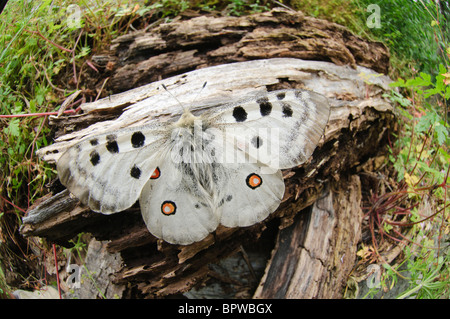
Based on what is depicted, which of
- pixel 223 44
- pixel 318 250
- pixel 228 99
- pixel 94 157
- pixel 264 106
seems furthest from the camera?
pixel 223 44

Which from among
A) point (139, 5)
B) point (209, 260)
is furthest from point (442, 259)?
point (139, 5)

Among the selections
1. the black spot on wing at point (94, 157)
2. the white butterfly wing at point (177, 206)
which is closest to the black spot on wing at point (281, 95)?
the white butterfly wing at point (177, 206)

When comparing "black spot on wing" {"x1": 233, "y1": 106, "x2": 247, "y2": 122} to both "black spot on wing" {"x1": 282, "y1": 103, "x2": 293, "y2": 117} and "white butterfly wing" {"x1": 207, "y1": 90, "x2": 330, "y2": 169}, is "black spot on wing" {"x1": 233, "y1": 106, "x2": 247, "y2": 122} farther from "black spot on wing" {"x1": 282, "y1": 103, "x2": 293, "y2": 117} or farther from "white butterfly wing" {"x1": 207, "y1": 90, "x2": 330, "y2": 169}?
"black spot on wing" {"x1": 282, "y1": 103, "x2": 293, "y2": 117}

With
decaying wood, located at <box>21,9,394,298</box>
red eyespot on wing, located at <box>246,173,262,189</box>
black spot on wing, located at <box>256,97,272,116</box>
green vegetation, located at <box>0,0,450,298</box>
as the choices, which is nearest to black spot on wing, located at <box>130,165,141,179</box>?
decaying wood, located at <box>21,9,394,298</box>

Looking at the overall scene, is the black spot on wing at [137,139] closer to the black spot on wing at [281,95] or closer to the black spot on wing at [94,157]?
the black spot on wing at [94,157]

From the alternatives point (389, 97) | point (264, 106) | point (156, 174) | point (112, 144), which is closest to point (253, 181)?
point (264, 106)

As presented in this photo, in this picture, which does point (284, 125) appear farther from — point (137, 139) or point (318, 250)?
point (318, 250)
